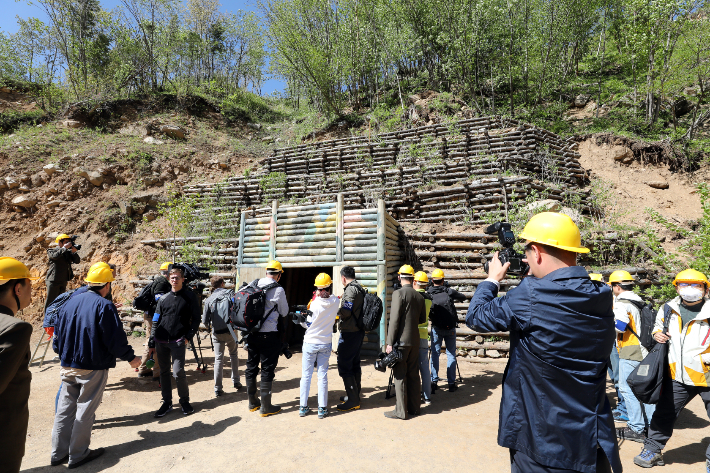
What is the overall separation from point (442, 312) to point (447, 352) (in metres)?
0.81

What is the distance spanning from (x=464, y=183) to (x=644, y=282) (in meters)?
5.68

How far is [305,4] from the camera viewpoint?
22.9 m

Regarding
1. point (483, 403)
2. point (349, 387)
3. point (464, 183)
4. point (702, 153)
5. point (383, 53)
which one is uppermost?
point (383, 53)

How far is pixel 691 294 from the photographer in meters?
3.48

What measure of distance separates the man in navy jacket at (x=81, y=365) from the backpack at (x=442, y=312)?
4734 millimetres

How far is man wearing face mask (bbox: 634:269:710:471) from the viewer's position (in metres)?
3.33

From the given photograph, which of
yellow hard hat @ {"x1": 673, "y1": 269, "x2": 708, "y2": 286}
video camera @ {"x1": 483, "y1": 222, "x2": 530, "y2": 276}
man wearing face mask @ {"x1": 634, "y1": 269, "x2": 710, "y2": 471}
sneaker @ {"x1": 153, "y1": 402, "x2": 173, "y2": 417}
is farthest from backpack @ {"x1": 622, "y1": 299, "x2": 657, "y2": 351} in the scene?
sneaker @ {"x1": 153, "y1": 402, "x2": 173, "y2": 417}

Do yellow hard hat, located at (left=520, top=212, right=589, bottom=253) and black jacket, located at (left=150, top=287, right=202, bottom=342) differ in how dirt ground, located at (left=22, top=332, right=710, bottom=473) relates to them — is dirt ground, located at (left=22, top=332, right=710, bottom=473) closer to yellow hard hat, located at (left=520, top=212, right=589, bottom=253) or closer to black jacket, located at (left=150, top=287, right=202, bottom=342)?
black jacket, located at (left=150, top=287, right=202, bottom=342)

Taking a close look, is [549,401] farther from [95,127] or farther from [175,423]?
[95,127]

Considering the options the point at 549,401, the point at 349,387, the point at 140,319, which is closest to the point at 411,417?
the point at 349,387

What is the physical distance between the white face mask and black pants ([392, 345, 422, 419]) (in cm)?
311

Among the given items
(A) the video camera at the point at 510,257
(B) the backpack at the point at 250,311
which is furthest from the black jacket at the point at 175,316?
(A) the video camera at the point at 510,257

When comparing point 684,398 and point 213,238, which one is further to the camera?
point 213,238

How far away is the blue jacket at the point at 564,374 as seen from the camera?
72.6 inches
